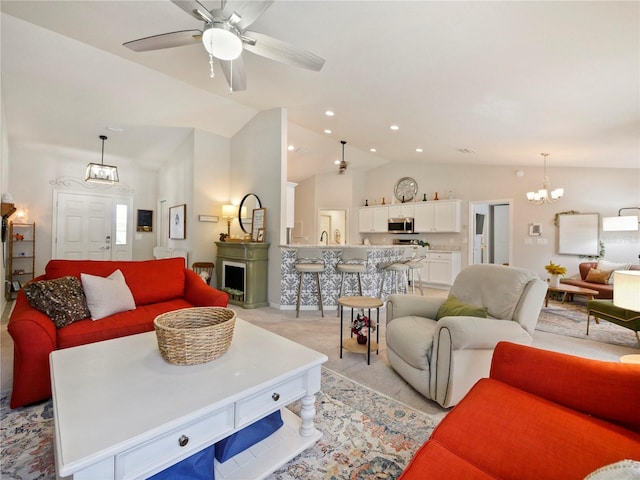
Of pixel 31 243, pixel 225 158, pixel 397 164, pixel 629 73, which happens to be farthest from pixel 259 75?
pixel 31 243

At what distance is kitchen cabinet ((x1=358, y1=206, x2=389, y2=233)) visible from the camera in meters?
7.73

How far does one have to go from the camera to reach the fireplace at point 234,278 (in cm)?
484

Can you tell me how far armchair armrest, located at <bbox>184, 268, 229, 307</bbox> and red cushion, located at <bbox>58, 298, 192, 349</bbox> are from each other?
30 centimetres

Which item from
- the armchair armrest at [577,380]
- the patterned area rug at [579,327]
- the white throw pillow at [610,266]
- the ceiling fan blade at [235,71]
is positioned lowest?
the patterned area rug at [579,327]

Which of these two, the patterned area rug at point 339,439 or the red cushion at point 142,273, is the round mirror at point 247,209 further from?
the patterned area rug at point 339,439

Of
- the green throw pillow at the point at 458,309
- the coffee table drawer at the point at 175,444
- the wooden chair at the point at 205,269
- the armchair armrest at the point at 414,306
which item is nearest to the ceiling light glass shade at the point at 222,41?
the coffee table drawer at the point at 175,444

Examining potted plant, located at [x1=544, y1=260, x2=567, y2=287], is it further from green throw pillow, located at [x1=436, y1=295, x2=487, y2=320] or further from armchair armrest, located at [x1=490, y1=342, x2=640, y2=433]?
armchair armrest, located at [x1=490, y1=342, x2=640, y2=433]

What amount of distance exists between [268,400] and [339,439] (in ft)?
1.90

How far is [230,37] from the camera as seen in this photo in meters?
2.04

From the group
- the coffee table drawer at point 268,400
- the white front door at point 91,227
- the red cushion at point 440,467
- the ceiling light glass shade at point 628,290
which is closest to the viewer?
the red cushion at point 440,467

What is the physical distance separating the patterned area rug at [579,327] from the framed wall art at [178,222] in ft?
19.5

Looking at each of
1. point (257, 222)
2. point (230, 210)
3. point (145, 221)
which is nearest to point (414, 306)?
point (257, 222)

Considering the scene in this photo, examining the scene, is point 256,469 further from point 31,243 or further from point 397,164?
point 397,164

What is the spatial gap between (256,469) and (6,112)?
6.03 m
